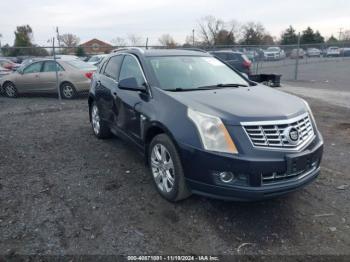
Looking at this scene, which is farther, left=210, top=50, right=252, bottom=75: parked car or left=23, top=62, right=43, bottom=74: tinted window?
left=210, top=50, right=252, bottom=75: parked car

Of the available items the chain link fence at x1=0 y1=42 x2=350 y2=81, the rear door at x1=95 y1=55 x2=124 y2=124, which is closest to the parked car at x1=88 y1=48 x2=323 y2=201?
the rear door at x1=95 y1=55 x2=124 y2=124

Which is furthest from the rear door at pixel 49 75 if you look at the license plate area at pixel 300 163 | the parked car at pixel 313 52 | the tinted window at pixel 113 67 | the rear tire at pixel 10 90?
the parked car at pixel 313 52

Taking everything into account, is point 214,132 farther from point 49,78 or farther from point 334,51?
point 334,51

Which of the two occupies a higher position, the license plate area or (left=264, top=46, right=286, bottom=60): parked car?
(left=264, top=46, right=286, bottom=60): parked car

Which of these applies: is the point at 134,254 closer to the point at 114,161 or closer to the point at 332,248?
the point at 332,248

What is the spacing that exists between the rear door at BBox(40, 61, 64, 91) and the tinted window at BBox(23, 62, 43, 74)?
0.72 feet

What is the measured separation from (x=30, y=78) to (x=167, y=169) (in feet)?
33.6

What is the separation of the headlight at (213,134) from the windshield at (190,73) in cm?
96

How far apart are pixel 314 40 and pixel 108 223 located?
6636cm

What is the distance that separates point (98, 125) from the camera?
20.2ft

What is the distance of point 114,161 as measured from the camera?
513 cm

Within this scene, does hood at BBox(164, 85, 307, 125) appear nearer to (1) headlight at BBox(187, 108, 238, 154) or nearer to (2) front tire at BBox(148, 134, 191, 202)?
(1) headlight at BBox(187, 108, 238, 154)

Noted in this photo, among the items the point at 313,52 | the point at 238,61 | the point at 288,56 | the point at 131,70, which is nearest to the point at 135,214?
the point at 131,70

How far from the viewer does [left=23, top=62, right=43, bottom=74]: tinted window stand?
39.6 ft
